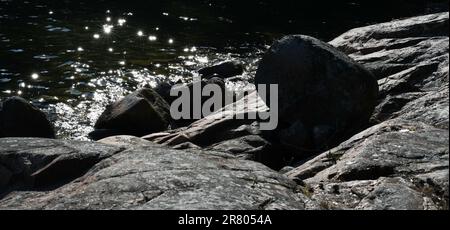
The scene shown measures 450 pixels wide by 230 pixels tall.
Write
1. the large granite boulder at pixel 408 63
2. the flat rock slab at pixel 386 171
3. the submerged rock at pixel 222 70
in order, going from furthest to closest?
the submerged rock at pixel 222 70
the large granite boulder at pixel 408 63
the flat rock slab at pixel 386 171

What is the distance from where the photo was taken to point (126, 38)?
28.8m

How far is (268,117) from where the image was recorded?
15922mm

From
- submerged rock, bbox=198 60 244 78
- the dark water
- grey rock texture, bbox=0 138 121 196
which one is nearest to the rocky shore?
grey rock texture, bbox=0 138 121 196

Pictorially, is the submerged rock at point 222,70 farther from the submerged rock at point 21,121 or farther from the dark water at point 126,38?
the submerged rock at point 21,121

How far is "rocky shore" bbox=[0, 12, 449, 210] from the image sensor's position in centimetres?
830

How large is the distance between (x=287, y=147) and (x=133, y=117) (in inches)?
231

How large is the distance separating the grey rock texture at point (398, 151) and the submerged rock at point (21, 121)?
8978 millimetres

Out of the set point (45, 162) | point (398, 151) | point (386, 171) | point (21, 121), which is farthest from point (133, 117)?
point (386, 171)

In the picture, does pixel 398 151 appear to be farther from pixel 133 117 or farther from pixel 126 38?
pixel 126 38

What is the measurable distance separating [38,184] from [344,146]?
5926 mm

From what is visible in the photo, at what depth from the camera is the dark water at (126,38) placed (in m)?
21.7

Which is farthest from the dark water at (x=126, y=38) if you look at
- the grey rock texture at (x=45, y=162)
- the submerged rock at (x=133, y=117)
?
the grey rock texture at (x=45, y=162)

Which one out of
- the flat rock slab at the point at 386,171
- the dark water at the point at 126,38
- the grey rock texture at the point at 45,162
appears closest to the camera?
the flat rock slab at the point at 386,171

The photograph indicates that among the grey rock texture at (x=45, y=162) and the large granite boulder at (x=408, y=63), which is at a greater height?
the large granite boulder at (x=408, y=63)
